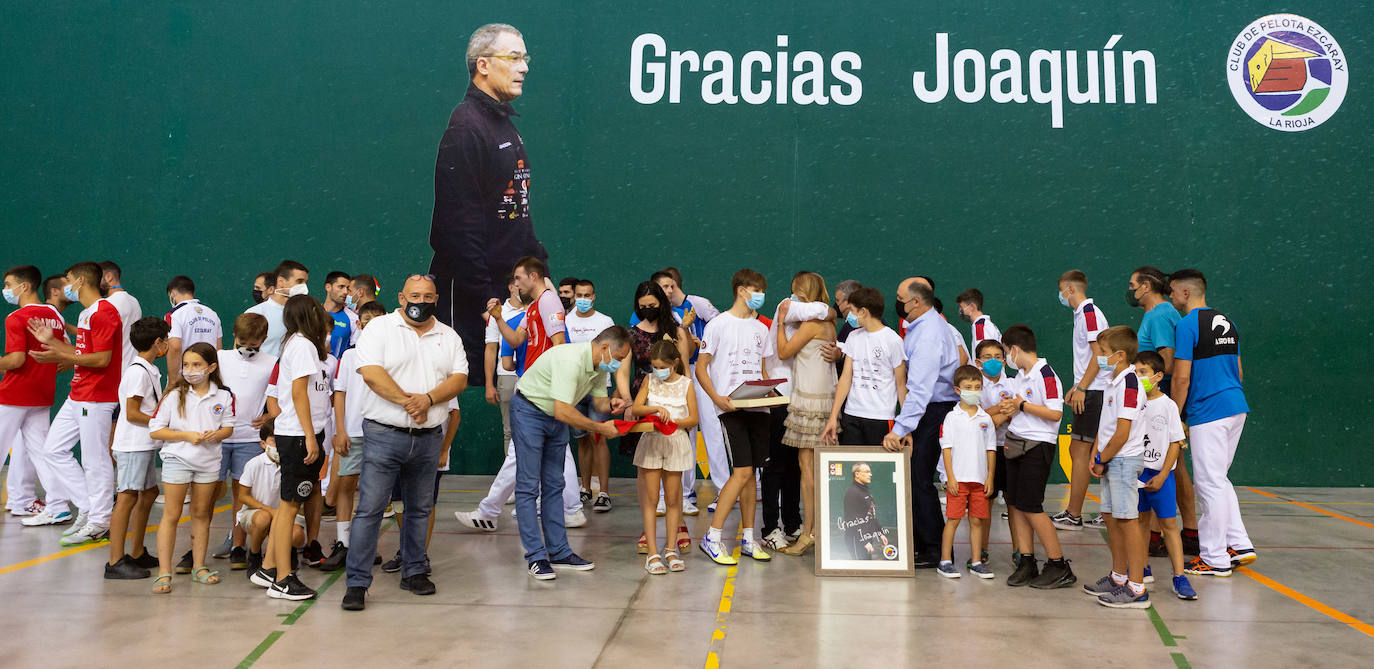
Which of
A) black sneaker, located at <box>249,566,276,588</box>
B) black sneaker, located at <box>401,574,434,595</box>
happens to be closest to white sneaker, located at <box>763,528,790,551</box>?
black sneaker, located at <box>401,574,434,595</box>

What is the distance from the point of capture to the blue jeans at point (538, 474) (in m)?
5.41

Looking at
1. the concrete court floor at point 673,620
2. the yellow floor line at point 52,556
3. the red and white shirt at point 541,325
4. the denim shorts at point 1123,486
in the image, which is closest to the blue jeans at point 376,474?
the concrete court floor at point 673,620

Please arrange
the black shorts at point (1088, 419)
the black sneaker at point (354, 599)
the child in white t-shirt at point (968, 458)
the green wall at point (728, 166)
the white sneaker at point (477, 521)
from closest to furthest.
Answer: the black sneaker at point (354, 599) → the child in white t-shirt at point (968, 458) → the black shorts at point (1088, 419) → the white sneaker at point (477, 521) → the green wall at point (728, 166)

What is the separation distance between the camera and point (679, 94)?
9289mm

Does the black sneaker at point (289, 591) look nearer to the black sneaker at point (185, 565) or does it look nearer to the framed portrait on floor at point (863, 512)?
the black sneaker at point (185, 565)

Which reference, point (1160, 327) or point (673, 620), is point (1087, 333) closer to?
point (1160, 327)

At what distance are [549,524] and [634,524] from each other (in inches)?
57.8

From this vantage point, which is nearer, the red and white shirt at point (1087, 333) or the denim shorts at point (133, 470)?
the denim shorts at point (133, 470)

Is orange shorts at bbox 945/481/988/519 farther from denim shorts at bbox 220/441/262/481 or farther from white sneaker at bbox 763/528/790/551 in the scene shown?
denim shorts at bbox 220/441/262/481

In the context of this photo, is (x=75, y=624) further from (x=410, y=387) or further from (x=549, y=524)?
(x=549, y=524)

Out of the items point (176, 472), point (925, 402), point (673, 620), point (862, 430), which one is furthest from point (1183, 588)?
point (176, 472)

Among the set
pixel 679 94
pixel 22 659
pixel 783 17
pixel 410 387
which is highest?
pixel 783 17

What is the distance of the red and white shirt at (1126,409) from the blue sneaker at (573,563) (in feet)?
9.32

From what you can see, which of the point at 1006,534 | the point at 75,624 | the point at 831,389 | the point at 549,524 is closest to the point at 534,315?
the point at 549,524
